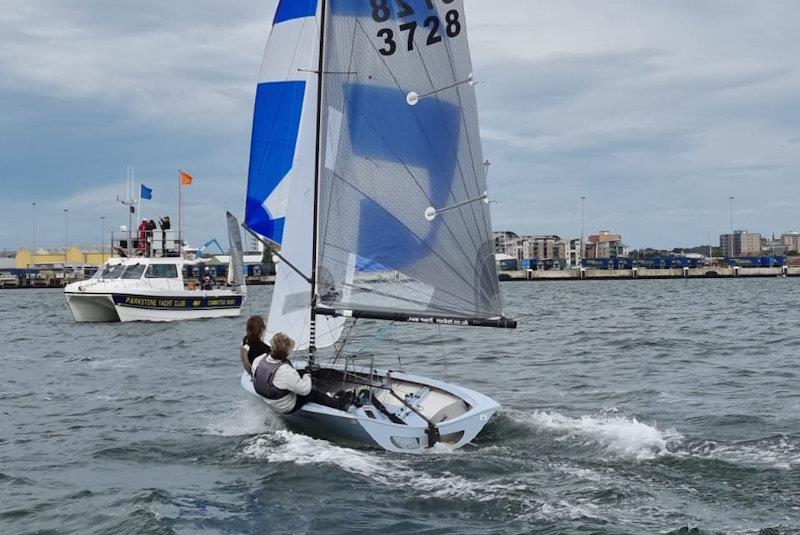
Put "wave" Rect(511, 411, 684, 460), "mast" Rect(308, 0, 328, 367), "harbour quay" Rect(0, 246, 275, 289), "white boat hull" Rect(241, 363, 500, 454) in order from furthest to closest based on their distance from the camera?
"harbour quay" Rect(0, 246, 275, 289) → "mast" Rect(308, 0, 328, 367) → "wave" Rect(511, 411, 684, 460) → "white boat hull" Rect(241, 363, 500, 454)

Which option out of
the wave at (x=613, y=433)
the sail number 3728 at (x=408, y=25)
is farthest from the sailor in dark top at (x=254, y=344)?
the sail number 3728 at (x=408, y=25)

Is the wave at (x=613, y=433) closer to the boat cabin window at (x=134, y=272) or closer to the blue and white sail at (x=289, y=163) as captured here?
the blue and white sail at (x=289, y=163)

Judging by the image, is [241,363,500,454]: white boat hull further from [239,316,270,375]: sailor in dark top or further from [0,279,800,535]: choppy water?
[239,316,270,375]: sailor in dark top

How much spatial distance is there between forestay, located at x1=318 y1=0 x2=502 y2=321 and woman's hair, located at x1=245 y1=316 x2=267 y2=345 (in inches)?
39.2

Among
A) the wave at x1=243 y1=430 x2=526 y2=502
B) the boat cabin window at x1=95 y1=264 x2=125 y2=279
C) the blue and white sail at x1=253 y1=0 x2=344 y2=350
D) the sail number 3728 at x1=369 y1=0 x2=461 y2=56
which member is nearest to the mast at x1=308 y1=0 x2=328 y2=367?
the blue and white sail at x1=253 y1=0 x2=344 y2=350

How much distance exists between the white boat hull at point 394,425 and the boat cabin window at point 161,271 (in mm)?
29706

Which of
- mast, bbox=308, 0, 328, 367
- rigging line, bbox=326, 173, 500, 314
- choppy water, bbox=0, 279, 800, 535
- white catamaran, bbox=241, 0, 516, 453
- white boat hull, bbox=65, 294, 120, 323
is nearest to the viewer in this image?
choppy water, bbox=0, 279, 800, 535

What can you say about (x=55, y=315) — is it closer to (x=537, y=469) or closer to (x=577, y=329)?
(x=577, y=329)

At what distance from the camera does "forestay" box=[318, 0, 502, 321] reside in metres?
14.6

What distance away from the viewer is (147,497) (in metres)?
11.3

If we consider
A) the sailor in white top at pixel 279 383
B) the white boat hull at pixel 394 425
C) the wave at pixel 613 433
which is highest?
the sailor in white top at pixel 279 383

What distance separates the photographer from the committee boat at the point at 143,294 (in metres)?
41.6

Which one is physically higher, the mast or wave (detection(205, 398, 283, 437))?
the mast

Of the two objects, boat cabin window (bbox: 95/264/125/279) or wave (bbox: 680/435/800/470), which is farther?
boat cabin window (bbox: 95/264/125/279)
